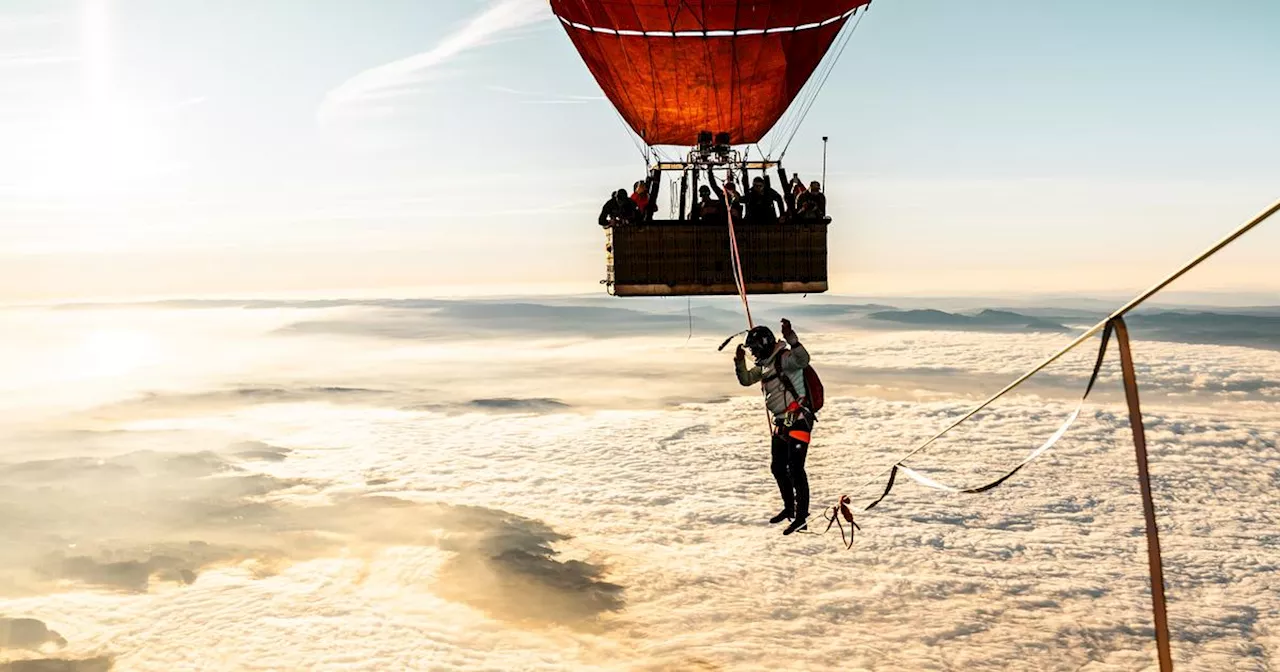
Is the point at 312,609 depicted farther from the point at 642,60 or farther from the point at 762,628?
the point at 642,60

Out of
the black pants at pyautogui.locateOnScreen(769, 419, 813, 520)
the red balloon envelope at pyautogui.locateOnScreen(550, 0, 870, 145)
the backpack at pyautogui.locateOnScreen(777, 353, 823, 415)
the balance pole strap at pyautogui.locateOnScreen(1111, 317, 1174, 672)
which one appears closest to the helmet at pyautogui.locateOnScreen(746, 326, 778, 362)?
the backpack at pyautogui.locateOnScreen(777, 353, 823, 415)

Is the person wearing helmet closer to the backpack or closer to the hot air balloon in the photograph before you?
the backpack

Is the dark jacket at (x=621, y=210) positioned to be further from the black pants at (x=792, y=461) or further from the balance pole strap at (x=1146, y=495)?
the balance pole strap at (x=1146, y=495)

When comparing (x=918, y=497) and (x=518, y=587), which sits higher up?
(x=918, y=497)

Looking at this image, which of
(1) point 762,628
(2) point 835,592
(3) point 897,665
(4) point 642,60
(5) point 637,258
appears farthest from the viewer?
(2) point 835,592

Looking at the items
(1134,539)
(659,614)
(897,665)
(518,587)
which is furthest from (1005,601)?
(518,587)

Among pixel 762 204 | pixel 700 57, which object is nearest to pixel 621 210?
pixel 762 204
